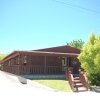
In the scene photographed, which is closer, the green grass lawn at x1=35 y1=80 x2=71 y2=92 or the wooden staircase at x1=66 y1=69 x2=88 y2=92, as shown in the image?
the green grass lawn at x1=35 y1=80 x2=71 y2=92

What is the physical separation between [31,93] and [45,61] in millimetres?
9305

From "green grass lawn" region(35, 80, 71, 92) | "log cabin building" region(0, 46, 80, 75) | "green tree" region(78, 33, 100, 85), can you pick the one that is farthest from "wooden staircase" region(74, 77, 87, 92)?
"log cabin building" region(0, 46, 80, 75)

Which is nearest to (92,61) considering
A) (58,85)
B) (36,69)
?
(58,85)

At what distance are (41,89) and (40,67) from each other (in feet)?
23.3

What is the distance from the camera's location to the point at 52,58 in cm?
2881

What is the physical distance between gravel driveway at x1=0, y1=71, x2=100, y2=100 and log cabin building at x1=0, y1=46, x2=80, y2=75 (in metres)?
3.30

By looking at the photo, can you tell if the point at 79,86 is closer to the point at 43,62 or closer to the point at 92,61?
the point at 92,61

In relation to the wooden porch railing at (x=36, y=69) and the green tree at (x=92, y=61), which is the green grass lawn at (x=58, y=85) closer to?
the green tree at (x=92, y=61)

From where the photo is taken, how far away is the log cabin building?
24297 millimetres

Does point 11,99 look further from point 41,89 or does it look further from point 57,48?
point 57,48

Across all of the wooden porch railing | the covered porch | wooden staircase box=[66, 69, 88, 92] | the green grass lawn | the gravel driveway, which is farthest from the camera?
the covered porch

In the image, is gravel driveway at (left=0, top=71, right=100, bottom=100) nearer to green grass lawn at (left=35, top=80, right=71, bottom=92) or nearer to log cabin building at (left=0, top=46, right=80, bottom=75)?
green grass lawn at (left=35, top=80, right=71, bottom=92)

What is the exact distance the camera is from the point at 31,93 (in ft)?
52.5

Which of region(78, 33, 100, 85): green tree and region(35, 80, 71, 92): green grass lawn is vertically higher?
region(78, 33, 100, 85): green tree
